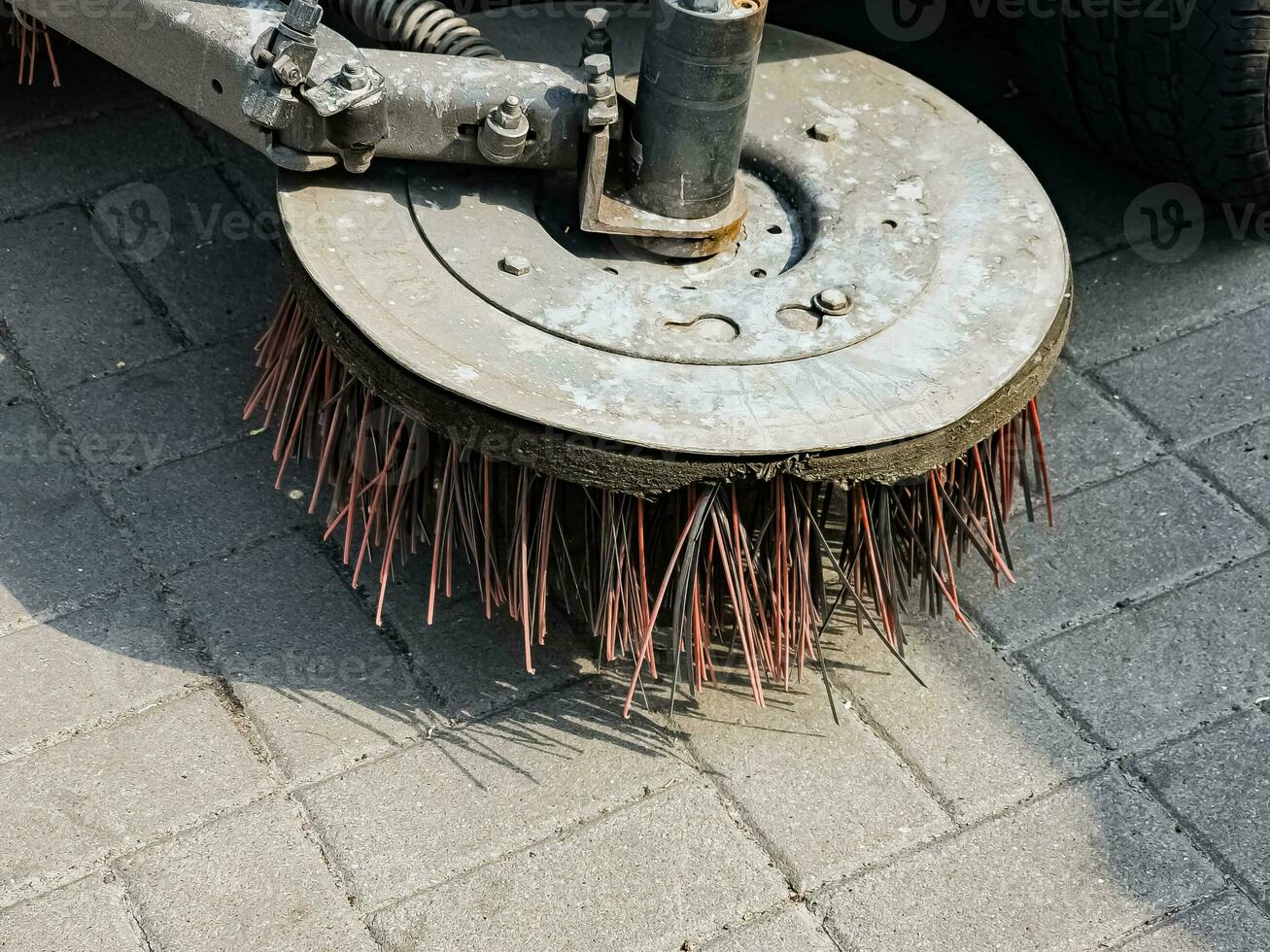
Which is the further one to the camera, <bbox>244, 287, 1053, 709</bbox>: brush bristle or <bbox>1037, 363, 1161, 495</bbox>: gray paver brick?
<bbox>1037, 363, 1161, 495</bbox>: gray paver brick

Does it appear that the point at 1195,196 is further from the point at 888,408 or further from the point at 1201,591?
the point at 888,408

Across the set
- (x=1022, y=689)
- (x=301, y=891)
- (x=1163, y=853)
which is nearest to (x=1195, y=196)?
(x=1022, y=689)

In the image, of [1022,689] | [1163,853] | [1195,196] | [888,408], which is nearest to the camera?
[888,408]

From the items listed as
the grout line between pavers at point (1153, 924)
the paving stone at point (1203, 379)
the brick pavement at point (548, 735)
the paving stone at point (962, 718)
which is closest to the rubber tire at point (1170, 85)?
the paving stone at point (1203, 379)

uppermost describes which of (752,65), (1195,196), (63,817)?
(752,65)

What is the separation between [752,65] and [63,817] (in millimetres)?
1316

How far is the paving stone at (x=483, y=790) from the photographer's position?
2.02 metres

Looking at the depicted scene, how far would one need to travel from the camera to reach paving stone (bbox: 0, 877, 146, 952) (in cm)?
190

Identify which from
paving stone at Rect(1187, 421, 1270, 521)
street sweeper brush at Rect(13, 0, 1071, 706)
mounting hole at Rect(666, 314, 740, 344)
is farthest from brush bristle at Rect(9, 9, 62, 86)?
paving stone at Rect(1187, 421, 1270, 521)

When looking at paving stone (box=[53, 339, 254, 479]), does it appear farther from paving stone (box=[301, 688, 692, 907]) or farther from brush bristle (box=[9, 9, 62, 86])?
paving stone (box=[301, 688, 692, 907])

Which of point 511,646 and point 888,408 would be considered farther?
point 511,646

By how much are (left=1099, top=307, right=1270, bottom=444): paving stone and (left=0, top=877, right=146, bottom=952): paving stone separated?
1775mm

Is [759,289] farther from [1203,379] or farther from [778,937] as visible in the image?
[1203,379]

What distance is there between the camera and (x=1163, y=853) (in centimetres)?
207
